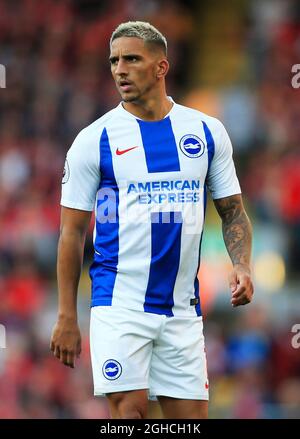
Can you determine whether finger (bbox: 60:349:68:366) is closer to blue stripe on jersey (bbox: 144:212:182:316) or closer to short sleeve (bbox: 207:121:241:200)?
blue stripe on jersey (bbox: 144:212:182:316)

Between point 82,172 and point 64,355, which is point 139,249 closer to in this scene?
point 82,172

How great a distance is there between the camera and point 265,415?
9.46m

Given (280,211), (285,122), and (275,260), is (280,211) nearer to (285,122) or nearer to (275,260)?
(275,260)

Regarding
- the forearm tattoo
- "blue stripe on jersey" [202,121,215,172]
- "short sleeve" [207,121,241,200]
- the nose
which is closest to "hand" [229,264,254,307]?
the forearm tattoo

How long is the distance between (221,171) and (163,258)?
53cm

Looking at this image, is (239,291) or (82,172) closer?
(239,291)

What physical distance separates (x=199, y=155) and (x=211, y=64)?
9239 mm

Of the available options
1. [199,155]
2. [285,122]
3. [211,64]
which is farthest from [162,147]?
[211,64]

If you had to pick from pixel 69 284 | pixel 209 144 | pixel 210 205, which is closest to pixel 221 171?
pixel 209 144

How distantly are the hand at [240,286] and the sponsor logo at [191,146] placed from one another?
58cm

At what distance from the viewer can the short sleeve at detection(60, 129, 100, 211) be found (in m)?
5.35

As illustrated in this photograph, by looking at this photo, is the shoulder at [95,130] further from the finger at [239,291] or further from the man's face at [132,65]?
the finger at [239,291]

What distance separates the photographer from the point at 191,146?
5.46 metres
